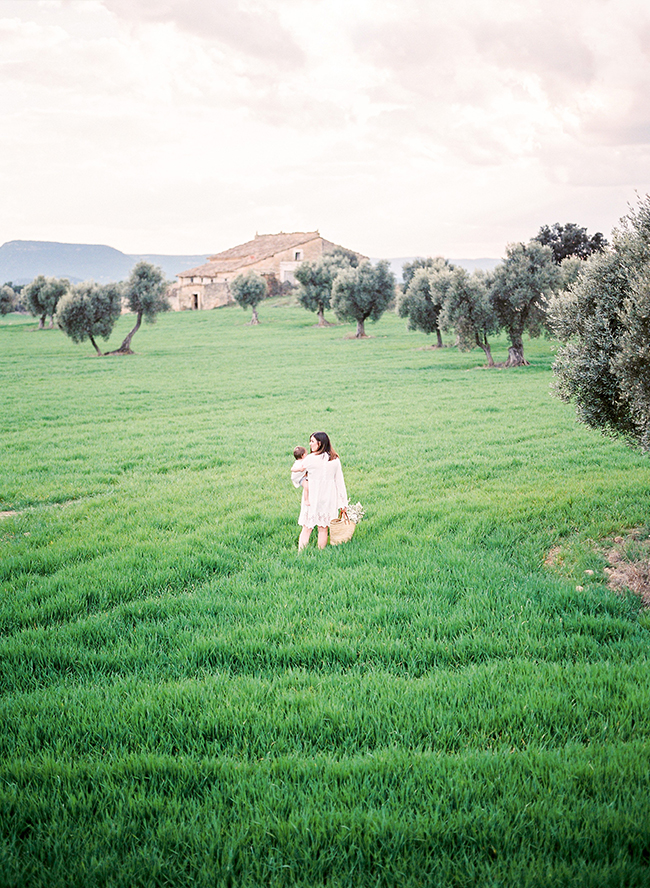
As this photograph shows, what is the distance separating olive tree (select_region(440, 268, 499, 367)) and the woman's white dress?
25199 millimetres

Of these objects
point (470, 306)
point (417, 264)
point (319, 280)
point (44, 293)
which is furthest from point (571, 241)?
point (44, 293)

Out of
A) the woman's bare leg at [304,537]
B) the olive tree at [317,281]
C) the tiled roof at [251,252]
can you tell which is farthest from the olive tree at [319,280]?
→ the woman's bare leg at [304,537]

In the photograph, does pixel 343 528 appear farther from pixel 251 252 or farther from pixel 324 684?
pixel 251 252

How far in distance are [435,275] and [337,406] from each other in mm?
16071

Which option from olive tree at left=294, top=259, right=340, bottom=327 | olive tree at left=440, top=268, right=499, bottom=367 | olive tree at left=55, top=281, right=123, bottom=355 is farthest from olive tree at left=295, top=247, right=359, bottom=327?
olive tree at left=440, top=268, right=499, bottom=367

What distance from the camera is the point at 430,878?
286 cm

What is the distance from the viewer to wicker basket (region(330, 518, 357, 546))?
8.05 metres

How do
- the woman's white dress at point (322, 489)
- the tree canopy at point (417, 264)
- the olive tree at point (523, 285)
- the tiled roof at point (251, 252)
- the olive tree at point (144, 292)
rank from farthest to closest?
the tiled roof at point (251, 252) < the tree canopy at point (417, 264) < the olive tree at point (144, 292) < the olive tree at point (523, 285) < the woman's white dress at point (322, 489)

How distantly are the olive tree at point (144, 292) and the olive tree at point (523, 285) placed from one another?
88.7 feet

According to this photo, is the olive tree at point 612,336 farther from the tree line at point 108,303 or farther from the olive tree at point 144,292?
the olive tree at point 144,292

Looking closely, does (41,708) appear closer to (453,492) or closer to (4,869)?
(4,869)

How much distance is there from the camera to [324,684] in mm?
4637

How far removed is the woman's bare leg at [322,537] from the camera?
7.94 m

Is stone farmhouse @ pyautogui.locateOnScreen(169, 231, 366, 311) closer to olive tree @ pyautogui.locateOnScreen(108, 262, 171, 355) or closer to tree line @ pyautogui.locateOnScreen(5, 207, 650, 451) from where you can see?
tree line @ pyautogui.locateOnScreen(5, 207, 650, 451)
